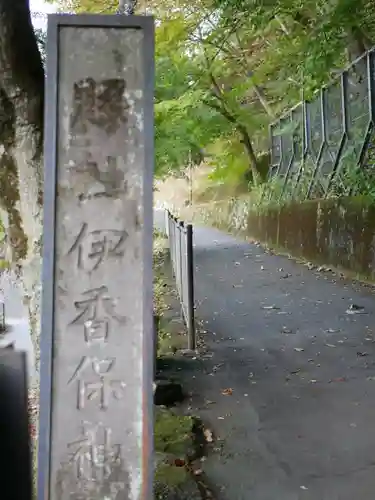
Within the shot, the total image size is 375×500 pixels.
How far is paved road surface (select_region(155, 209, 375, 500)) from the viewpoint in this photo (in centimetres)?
408

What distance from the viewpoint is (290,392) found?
18.6 feet

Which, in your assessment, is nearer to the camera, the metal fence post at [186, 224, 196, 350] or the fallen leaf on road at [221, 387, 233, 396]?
the fallen leaf on road at [221, 387, 233, 396]

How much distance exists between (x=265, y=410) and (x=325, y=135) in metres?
10.5

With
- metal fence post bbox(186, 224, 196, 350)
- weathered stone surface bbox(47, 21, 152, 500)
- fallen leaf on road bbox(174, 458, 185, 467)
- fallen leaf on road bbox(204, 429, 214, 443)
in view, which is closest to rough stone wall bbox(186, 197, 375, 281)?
metal fence post bbox(186, 224, 196, 350)

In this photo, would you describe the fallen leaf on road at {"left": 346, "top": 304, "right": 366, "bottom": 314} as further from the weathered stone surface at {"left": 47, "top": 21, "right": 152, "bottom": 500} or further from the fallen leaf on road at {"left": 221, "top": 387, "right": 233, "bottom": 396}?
the weathered stone surface at {"left": 47, "top": 21, "right": 152, "bottom": 500}

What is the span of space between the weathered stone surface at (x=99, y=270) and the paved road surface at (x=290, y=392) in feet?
4.38

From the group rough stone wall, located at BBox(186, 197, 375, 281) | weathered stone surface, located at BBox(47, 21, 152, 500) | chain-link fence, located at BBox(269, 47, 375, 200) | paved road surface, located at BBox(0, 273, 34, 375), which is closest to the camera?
weathered stone surface, located at BBox(47, 21, 152, 500)

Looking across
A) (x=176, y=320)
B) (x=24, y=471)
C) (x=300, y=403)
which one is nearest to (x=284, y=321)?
(x=176, y=320)

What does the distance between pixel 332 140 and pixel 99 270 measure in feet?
40.1

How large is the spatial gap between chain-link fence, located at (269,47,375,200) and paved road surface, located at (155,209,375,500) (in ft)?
8.93

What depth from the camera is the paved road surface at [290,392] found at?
4082 millimetres

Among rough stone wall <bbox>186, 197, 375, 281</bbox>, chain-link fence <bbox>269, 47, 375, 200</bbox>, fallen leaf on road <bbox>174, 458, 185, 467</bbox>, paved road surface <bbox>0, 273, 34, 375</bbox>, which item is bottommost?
fallen leaf on road <bbox>174, 458, 185, 467</bbox>

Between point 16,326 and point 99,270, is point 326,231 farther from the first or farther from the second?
point 99,270

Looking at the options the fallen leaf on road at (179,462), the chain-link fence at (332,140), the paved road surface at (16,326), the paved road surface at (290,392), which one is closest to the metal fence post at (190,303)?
the paved road surface at (290,392)
